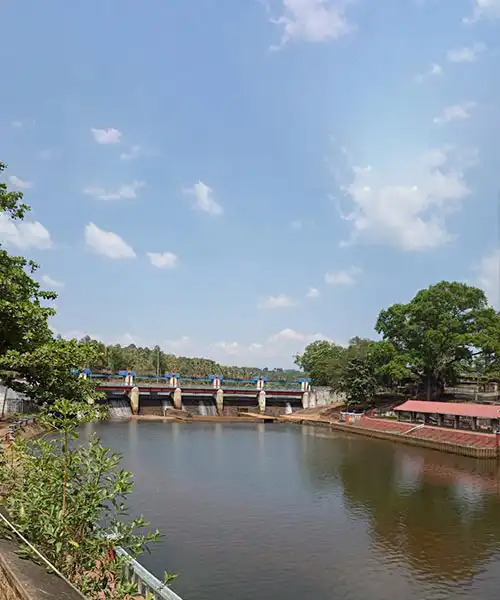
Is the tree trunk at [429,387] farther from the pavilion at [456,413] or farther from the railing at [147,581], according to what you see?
the railing at [147,581]

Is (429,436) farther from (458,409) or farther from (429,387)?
(429,387)

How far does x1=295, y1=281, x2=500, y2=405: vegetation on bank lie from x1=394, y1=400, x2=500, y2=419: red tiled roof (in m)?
5.91

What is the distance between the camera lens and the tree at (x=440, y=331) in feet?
156

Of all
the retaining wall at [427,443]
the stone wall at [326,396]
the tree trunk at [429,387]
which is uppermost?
the tree trunk at [429,387]

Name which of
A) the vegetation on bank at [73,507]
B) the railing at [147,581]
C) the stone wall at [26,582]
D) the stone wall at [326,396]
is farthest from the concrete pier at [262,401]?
the stone wall at [26,582]

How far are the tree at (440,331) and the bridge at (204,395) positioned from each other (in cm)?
1800

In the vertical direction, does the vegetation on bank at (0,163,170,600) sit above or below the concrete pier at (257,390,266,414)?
above

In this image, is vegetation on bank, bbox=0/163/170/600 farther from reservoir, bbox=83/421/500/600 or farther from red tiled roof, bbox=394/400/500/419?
red tiled roof, bbox=394/400/500/419

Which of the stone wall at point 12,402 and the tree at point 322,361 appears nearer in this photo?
the stone wall at point 12,402

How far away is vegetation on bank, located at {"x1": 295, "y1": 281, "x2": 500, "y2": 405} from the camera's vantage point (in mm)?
47250

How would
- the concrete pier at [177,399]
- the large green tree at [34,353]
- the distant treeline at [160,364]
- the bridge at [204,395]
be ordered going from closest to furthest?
1. the large green tree at [34,353]
2. the bridge at [204,395]
3. the concrete pier at [177,399]
4. the distant treeline at [160,364]

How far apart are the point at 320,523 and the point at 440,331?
34323 mm

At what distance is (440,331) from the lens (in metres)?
47.3

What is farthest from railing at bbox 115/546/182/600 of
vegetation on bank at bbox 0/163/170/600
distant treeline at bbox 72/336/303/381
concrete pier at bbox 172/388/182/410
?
distant treeline at bbox 72/336/303/381
